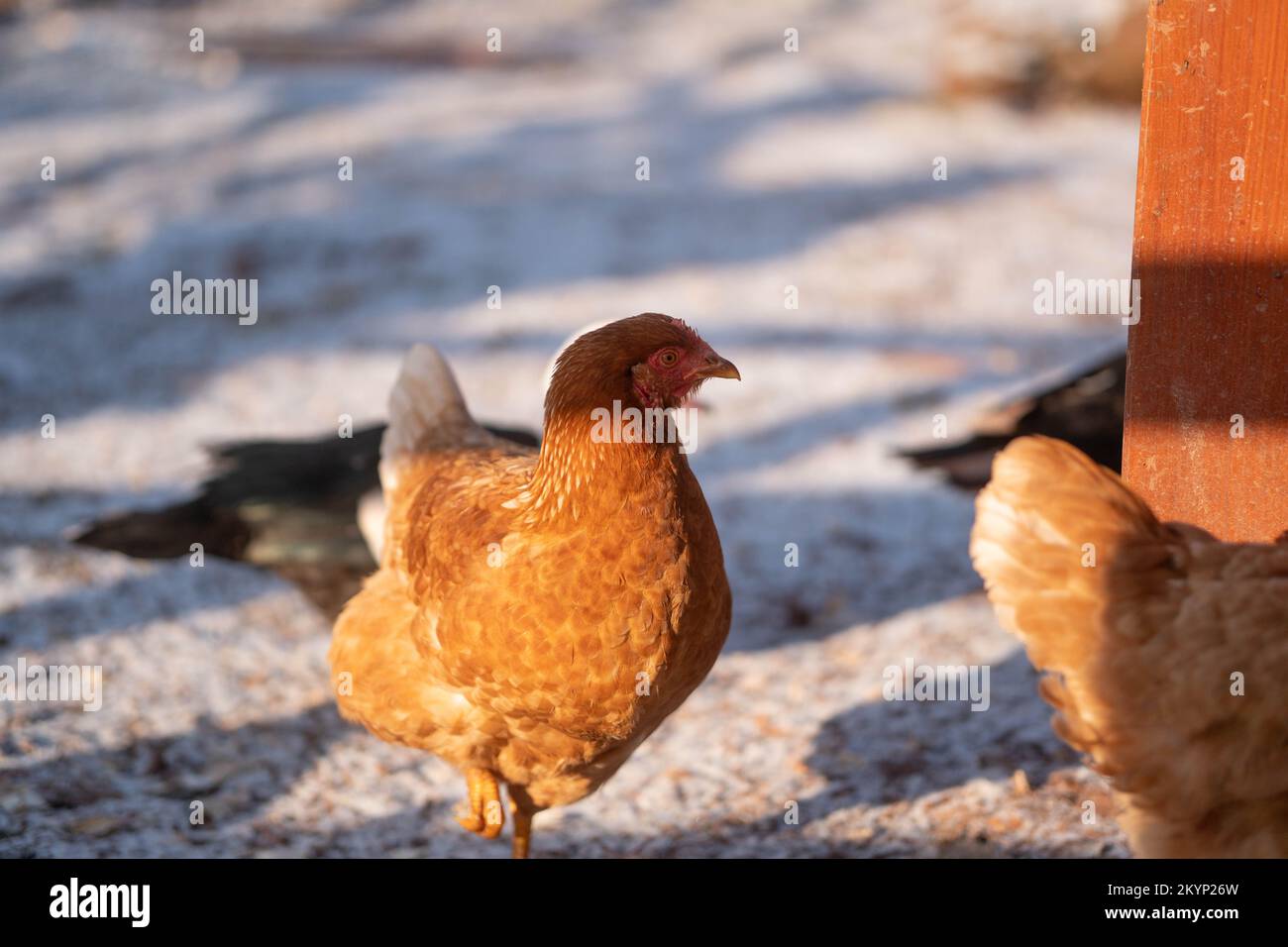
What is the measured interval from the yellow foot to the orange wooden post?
1.96 meters

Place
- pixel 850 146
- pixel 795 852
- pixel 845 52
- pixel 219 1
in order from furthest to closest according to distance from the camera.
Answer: pixel 219 1 → pixel 845 52 → pixel 850 146 → pixel 795 852

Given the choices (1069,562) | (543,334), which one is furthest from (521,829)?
(543,334)

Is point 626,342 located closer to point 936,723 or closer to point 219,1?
point 936,723

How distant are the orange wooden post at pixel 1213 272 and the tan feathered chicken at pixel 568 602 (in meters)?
1.13

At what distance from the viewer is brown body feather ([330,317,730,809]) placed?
9.11 feet

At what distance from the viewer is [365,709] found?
11.1 ft

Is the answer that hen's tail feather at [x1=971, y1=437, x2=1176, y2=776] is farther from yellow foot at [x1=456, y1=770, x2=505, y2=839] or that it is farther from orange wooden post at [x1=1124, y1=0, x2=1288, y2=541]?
yellow foot at [x1=456, y1=770, x2=505, y2=839]

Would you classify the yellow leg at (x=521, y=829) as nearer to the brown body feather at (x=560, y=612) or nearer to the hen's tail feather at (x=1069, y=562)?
the brown body feather at (x=560, y=612)

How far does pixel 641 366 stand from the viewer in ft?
9.26

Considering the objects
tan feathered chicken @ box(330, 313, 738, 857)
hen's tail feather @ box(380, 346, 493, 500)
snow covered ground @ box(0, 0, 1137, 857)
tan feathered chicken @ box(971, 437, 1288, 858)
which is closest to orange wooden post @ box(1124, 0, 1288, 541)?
tan feathered chicken @ box(971, 437, 1288, 858)

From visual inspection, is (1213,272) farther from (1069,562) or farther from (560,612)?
(560,612)

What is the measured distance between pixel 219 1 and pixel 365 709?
1535cm

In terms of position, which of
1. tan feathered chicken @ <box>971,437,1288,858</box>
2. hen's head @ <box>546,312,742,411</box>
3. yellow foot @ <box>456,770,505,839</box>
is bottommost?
yellow foot @ <box>456,770,505,839</box>

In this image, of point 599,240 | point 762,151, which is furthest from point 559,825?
point 762,151
